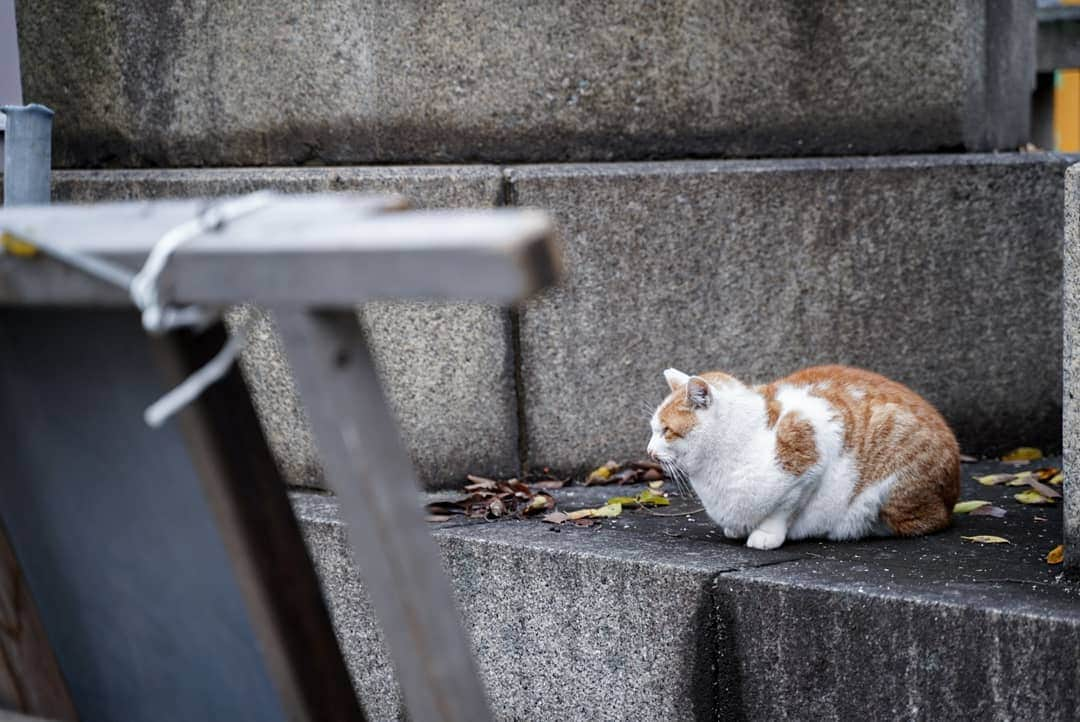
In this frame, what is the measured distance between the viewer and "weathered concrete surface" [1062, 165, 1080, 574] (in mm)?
2908

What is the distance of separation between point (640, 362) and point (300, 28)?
5.24 ft

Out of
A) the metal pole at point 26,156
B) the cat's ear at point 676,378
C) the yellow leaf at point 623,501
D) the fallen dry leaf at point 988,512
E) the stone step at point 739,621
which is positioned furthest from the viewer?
the yellow leaf at point 623,501

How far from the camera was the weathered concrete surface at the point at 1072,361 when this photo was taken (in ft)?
9.54

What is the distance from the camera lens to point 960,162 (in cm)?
437

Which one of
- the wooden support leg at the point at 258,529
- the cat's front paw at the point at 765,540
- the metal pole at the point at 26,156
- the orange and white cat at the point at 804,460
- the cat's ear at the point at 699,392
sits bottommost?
the cat's front paw at the point at 765,540

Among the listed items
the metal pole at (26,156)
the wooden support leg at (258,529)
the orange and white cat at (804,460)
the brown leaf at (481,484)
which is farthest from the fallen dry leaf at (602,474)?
the wooden support leg at (258,529)

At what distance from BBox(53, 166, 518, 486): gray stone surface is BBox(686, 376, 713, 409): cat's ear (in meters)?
0.90

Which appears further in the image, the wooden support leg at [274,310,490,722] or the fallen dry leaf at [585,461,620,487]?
the fallen dry leaf at [585,461,620,487]

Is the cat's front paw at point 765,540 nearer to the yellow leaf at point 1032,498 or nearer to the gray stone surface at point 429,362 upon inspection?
the yellow leaf at point 1032,498

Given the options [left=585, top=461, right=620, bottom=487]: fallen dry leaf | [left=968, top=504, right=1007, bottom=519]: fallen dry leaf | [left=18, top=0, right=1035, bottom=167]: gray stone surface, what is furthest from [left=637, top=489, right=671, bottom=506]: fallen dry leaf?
[left=18, top=0, right=1035, bottom=167]: gray stone surface

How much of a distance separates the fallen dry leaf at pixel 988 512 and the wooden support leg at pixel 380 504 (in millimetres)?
2860

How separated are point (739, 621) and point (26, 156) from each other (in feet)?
6.29

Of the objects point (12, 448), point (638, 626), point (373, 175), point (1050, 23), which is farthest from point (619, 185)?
point (1050, 23)

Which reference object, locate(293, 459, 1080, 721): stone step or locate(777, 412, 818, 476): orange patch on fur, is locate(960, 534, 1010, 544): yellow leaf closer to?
locate(293, 459, 1080, 721): stone step
